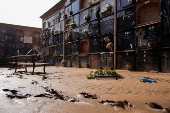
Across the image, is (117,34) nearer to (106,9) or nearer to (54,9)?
(106,9)

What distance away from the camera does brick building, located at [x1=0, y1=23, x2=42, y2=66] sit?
20.8 metres

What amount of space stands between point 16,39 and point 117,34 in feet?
65.5

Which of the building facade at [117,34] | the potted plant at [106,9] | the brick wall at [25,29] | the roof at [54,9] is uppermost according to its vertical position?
the roof at [54,9]

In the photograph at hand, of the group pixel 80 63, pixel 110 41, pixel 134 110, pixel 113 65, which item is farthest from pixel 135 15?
pixel 134 110

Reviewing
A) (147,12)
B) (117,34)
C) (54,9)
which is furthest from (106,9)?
(54,9)

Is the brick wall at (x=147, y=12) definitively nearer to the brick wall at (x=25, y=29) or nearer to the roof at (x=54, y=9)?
the roof at (x=54, y=9)

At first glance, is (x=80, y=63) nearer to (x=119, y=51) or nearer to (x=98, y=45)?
(x=98, y=45)

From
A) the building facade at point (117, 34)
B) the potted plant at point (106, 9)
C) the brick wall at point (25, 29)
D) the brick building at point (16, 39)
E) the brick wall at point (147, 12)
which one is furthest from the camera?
the brick wall at point (25, 29)

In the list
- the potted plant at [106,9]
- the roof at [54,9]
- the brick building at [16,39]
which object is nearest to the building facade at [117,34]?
the potted plant at [106,9]

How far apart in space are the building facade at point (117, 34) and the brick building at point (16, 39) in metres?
9.58

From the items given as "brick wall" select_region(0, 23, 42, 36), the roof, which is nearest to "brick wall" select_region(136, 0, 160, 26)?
the roof

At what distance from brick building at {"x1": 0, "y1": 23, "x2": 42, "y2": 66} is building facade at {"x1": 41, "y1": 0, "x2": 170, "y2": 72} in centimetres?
958

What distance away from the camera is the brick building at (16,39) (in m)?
20.8

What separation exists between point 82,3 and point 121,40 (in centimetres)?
719
